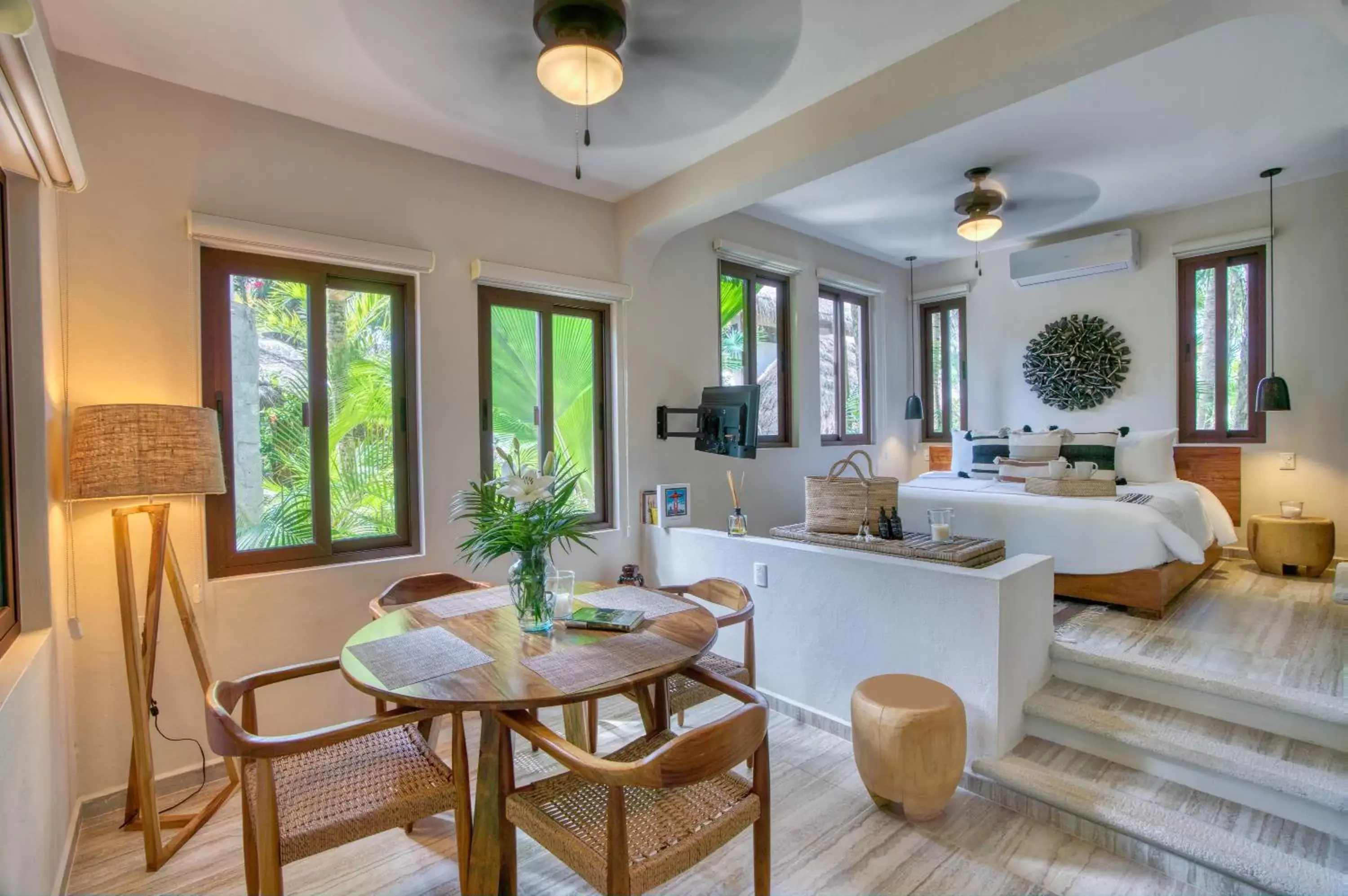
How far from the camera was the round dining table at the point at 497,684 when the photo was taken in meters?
1.44

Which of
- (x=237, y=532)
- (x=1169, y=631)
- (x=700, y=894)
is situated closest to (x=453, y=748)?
(x=700, y=894)

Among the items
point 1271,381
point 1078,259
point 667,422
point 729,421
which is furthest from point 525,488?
point 1078,259

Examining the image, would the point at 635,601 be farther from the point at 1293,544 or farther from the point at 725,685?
the point at 1293,544

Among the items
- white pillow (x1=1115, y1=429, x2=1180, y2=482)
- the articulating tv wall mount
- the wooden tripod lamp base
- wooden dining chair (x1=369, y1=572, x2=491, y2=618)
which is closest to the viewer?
the wooden tripod lamp base

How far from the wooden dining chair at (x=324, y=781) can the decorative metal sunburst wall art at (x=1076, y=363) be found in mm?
5372

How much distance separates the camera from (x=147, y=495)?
1.97 metres

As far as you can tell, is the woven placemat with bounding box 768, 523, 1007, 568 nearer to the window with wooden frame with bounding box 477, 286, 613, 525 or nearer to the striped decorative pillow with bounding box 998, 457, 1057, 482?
the window with wooden frame with bounding box 477, 286, 613, 525

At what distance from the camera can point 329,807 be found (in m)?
1.53

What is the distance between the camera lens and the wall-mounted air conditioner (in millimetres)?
4727

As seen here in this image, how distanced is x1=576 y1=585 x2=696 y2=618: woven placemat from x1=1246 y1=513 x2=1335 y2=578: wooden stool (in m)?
4.18

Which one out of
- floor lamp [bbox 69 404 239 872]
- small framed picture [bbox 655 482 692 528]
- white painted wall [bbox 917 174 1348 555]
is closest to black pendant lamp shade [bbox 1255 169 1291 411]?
white painted wall [bbox 917 174 1348 555]

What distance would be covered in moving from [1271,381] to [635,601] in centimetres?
446

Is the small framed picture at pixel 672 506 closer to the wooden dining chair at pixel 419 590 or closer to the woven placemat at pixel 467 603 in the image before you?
the wooden dining chair at pixel 419 590

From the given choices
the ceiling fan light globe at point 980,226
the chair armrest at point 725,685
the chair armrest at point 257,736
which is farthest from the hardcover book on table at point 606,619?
the ceiling fan light globe at point 980,226
